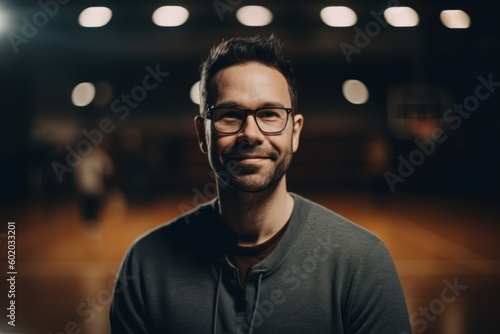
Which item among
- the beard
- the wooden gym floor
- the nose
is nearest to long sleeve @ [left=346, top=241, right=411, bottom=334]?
the beard

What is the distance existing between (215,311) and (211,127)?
0.59 meters

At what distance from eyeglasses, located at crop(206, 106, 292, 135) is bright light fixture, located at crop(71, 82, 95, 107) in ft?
53.4

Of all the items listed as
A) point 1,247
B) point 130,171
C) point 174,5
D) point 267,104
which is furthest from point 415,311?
point 130,171

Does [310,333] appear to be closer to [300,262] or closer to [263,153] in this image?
[300,262]

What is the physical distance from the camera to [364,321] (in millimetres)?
1459

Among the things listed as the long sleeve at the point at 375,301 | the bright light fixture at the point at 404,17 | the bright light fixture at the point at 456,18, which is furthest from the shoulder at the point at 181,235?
the bright light fixture at the point at 456,18

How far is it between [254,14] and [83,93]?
12246mm

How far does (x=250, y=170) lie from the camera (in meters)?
1.52

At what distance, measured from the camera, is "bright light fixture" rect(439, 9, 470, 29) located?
217 inches

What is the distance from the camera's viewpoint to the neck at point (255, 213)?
1.59 metres

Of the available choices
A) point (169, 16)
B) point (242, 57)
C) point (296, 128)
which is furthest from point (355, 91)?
point (242, 57)

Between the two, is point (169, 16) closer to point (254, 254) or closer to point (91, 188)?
point (91, 188)

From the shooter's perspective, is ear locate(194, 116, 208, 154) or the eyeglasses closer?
the eyeglasses

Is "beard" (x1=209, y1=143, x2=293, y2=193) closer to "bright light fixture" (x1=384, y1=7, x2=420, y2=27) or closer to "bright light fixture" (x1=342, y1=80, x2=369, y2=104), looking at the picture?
"bright light fixture" (x1=384, y1=7, x2=420, y2=27)
